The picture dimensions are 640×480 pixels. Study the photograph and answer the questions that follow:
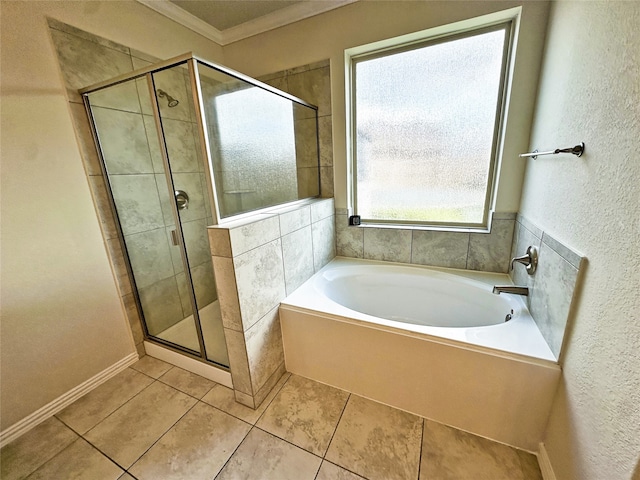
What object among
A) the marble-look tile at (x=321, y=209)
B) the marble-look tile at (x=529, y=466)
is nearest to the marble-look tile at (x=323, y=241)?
the marble-look tile at (x=321, y=209)

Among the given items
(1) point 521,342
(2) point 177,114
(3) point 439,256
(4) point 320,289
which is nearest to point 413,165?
(3) point 439,256

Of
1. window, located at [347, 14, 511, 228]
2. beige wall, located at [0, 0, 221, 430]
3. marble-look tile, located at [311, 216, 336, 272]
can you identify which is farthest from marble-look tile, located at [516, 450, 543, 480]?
beige wall, located at [0, 0, 221, 430]

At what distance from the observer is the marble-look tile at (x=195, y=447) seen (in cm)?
110

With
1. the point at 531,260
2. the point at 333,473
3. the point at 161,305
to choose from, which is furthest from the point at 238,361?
the point at 531,260

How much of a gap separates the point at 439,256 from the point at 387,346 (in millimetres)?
940

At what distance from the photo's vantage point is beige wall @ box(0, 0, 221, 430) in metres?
1.18

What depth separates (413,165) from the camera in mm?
1906

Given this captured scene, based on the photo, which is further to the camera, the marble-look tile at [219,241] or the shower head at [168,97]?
the shower head at [168,97]

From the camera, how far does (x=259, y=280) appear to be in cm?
135

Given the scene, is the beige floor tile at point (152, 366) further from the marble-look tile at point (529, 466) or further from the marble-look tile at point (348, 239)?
the marble-look tile at point (529, 466)

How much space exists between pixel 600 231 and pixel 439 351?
2.46 feet

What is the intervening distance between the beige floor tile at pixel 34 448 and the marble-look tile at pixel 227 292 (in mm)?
962

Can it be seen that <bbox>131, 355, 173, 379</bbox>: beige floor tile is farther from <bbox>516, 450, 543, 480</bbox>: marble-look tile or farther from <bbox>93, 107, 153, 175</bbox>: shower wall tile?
<bbox>516, 450, 543, 480</bbox>: marble-look tile

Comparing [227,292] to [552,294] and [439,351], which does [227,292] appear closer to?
[439,351]
